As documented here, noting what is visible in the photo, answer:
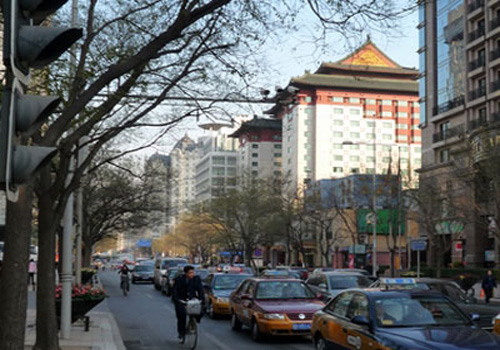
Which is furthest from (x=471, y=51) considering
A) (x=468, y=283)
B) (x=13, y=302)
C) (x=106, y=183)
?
(x=13, y=302)

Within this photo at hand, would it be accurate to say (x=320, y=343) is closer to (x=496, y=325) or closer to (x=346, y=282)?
(x=496, y=325)

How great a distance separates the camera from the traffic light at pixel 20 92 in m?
4.00

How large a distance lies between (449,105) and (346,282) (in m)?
45.9

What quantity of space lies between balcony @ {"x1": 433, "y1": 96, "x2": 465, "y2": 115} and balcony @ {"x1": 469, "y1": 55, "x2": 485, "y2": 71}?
116 inches

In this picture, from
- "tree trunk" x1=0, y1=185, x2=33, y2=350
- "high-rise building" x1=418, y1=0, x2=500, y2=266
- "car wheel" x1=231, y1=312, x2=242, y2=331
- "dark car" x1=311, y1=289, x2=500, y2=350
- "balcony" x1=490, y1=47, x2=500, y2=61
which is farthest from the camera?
"high-rise building" x1=418, y1=0, x2=500, y2=266

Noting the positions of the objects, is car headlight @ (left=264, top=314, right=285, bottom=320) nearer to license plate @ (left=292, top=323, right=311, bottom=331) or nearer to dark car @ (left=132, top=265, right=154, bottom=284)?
license plate @ (left=292, top=323, right=311, bottom=331)

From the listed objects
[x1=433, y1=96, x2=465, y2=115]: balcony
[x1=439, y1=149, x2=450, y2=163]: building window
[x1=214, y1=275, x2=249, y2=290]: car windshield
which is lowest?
[x1=214, y1=275, x2=249, y2=290]: car windshield

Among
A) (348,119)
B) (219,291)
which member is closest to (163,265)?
(219,291)

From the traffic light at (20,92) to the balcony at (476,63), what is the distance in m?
57.7

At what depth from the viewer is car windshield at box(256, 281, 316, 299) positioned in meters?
16.0

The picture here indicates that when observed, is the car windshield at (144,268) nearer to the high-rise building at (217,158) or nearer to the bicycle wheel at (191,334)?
the bicycle wheel at (191,334)

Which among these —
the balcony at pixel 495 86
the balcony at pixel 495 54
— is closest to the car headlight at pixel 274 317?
the balcony at pixel 495 86

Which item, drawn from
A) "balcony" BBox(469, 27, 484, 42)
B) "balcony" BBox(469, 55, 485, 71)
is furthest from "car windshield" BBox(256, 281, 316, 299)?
"balcony" BBox(469, 27, 484, 42)

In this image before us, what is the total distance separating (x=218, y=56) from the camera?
40.4ft
